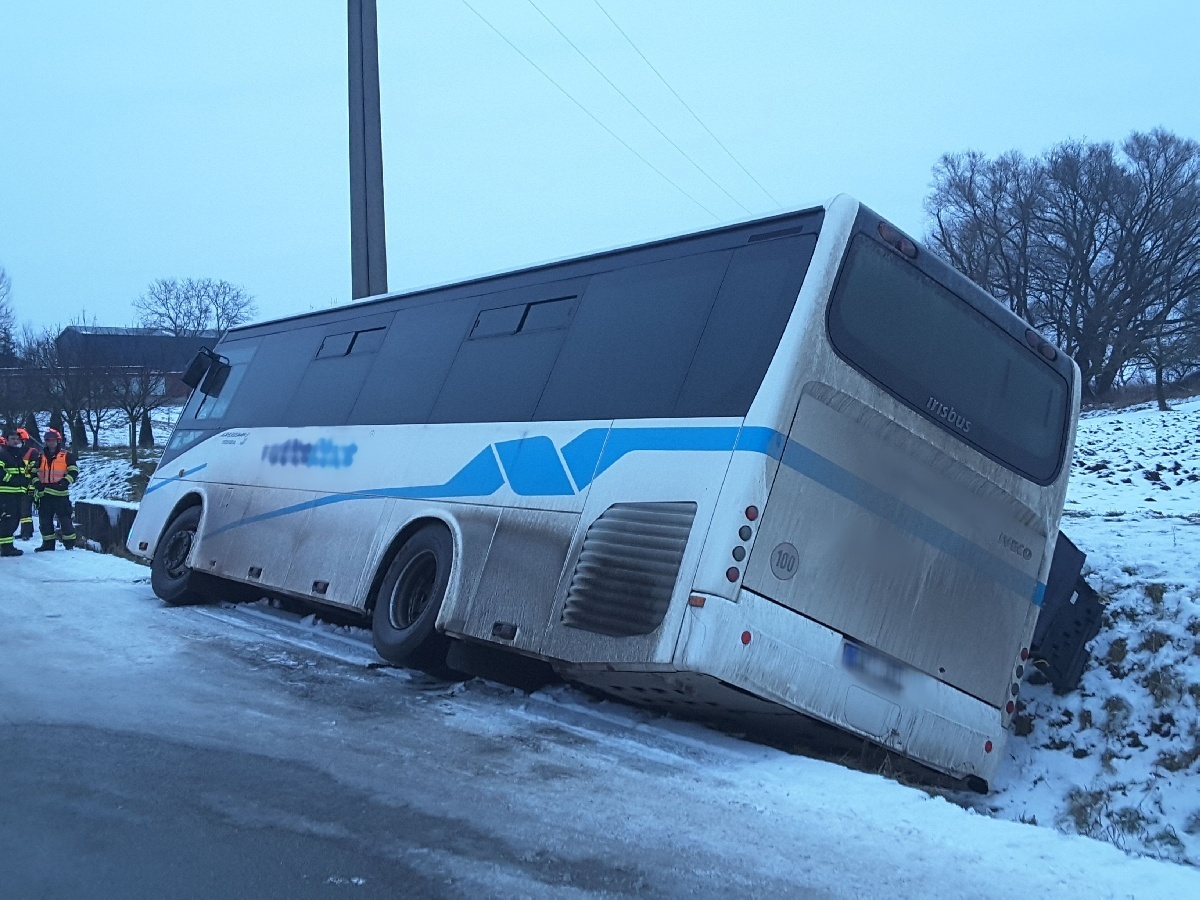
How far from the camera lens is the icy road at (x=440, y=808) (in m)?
3.88

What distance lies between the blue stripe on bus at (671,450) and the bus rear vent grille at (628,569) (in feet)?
1.26

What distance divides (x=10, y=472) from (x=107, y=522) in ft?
8.64

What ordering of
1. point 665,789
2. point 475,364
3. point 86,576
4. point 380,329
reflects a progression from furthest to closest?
1. point 86,576
2. point 380,329
3. point 475,364
4. point 665,789

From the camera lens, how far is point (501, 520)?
23.8 feet

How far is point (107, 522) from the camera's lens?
18.5 metres

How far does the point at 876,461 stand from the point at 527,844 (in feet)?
9.92

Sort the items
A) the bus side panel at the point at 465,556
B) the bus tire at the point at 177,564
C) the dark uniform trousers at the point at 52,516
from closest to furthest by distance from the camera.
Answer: the bus side panel at the point at 465,556
the bus tire at the point at 177,564
the dark uniform trousers at the point at 52,516

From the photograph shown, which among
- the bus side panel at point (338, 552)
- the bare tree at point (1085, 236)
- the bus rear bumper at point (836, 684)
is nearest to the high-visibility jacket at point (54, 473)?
the bus side panel at point (338, 552)

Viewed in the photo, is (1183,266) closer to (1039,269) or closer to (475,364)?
(1039,269)

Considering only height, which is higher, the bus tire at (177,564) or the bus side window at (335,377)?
the bus side window at (335,377)

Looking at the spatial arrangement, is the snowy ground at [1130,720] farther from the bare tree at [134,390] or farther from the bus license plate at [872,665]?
the bare tree at [134,390]

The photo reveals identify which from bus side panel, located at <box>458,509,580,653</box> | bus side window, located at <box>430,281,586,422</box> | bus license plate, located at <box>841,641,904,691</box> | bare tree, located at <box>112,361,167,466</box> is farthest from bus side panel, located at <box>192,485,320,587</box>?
bare tree, located at <box>112,361,167,466</box>

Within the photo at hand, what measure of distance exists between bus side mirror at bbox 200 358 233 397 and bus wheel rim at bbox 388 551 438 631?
534 centimetres

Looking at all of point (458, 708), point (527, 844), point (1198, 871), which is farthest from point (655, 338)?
point (1198, 871)
